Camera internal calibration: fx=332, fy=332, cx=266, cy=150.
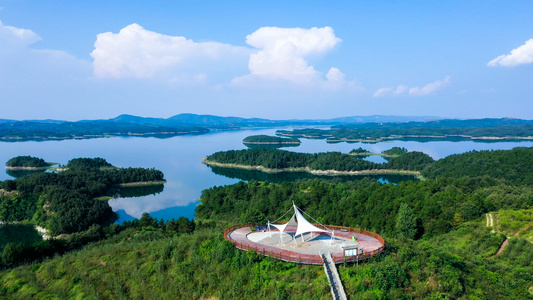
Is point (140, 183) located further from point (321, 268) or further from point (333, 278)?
point (333, 278)

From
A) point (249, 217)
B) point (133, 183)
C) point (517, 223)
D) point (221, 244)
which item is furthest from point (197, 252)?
point (133, 183)

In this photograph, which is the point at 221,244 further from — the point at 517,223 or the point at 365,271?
the point at 517,223

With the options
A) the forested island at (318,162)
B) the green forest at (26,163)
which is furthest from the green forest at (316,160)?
the green forest at (26,163)

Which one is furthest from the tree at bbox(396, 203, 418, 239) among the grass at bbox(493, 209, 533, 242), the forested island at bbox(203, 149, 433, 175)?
the forested island at bbox(203, 149, 433, 175)

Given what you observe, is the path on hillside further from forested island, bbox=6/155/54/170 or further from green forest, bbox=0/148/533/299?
forested island, bbox=6/155/54/170

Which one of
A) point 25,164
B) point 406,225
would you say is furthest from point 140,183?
point 406,225

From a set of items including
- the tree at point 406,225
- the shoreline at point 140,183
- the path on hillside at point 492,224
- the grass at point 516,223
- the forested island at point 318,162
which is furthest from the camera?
the forested island at point 318,162

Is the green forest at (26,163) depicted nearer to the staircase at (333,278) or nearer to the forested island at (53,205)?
the forested island at (53,205)
